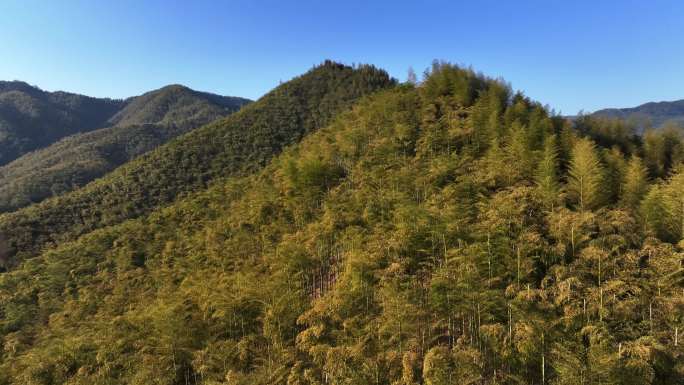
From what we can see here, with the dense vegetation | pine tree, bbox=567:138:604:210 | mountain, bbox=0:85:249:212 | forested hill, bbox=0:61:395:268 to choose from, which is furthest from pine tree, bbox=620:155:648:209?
mountain, bbox=0:85:249:212

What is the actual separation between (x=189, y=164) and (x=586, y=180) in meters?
58.7

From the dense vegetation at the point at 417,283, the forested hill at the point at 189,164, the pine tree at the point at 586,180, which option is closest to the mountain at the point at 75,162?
the forested hill at the point at 189,164

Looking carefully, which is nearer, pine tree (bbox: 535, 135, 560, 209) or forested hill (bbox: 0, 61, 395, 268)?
pine tree (bbox: 535, 135, 560, 209)

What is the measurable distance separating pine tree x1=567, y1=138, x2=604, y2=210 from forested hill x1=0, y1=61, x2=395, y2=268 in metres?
46.2

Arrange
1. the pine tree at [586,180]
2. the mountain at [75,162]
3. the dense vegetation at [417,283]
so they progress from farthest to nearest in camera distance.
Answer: the mountain at [75,162], the pine tree at [586,180], the dense vegetation at [417,283]

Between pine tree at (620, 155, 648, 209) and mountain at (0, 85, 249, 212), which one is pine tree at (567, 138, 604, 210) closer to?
pine tree at (620, 155, 648, 209)

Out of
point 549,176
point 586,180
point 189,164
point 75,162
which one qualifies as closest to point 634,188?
point 586,180

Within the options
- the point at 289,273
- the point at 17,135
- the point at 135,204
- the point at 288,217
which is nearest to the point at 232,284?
the point at 289,273

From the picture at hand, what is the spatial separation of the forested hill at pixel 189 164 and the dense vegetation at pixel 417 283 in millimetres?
17457

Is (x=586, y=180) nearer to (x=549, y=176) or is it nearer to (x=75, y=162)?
(x=549, y=176)

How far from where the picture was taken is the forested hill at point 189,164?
172 ft

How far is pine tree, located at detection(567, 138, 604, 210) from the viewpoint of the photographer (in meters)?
21.8

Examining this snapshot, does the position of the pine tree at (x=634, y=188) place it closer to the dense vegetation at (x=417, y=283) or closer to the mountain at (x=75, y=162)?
the dense vegetation at (x=417, y=283)

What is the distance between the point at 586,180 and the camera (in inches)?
862
